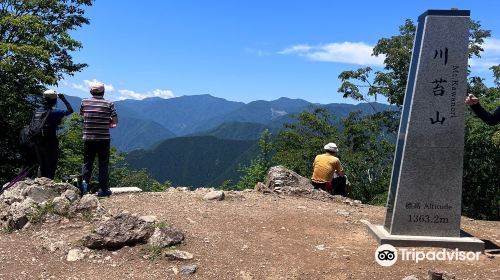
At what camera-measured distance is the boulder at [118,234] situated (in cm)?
632

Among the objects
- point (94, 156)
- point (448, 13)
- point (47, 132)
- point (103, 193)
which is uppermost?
point (448, 13)

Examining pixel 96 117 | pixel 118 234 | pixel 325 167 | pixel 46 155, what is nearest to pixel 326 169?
pixel 325 167

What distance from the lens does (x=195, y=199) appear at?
357 inches

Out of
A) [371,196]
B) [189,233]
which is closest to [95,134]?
[189,233]

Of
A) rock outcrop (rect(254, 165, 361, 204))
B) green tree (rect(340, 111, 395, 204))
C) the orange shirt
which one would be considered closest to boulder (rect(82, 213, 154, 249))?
rock outcrop (rect(254, 165, 361, 204))

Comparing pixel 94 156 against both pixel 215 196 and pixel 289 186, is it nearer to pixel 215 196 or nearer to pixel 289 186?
pixel 215 196

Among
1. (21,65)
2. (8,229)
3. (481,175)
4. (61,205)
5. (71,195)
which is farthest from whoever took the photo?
(481,175)

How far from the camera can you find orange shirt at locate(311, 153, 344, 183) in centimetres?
1043

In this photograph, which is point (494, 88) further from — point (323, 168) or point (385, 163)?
point (323, 168)

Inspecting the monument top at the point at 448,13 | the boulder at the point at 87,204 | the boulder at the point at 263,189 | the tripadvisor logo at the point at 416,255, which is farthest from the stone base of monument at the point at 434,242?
the boulder at the point at 87,204

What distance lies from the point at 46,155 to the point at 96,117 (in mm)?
1327

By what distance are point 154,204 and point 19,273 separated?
3.01 m

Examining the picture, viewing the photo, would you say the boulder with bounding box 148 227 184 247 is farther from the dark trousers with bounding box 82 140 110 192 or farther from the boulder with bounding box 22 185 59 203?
the dark trousers with bounding box 82 140 110 192

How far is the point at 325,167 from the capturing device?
35.0ft
